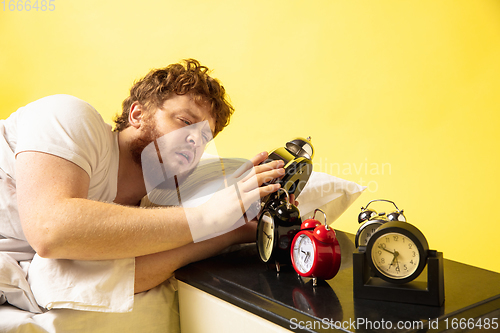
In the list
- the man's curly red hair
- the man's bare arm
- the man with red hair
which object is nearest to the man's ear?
the man's curly red hair

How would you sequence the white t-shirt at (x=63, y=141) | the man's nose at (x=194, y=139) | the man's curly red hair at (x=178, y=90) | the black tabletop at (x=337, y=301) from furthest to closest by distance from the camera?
the man's curly red hair at (x=178, y=90), the man's nose at (x=194, y=139), the white t-shirt at (x=63, y=141), the black tabletop at (x=337, y=301)

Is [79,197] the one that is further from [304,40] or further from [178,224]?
[304,40]

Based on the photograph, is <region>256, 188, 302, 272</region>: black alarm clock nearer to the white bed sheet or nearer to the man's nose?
the white bed sheet

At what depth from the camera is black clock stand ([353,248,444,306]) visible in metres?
0.75

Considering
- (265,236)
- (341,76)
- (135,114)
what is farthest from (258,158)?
(341,76)

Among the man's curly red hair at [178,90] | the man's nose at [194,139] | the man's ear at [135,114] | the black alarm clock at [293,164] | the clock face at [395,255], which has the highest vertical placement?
the man's curly red hair at [178,90]

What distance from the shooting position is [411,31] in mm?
2477

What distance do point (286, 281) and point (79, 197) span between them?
533mm

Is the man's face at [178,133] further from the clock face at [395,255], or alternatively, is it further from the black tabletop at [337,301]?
the clock face at [395,255]

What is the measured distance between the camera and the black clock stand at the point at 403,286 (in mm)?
745

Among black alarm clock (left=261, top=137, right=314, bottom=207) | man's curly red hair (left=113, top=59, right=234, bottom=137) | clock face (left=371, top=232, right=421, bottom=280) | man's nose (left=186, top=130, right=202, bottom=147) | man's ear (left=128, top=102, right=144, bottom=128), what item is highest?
man's curly red hair (left=113, top=59, right=234, bottom=137)

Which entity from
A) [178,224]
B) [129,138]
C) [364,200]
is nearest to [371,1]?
[364,200]

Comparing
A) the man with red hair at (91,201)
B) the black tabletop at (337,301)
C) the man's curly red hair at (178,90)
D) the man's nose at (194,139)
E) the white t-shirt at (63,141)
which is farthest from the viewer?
the man's curly red hair at (178,90)

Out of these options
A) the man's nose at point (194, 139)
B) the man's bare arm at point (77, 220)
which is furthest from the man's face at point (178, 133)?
the man's bare arm at point (77, 220)
